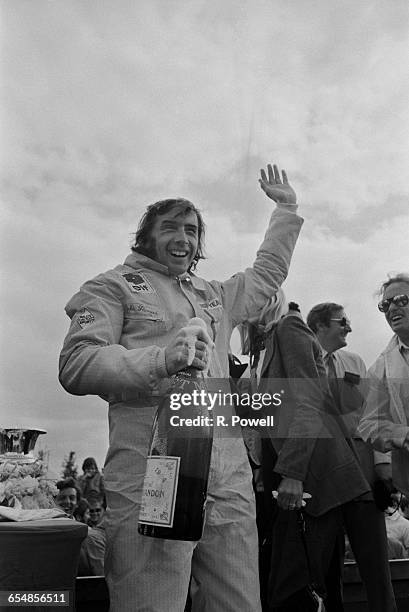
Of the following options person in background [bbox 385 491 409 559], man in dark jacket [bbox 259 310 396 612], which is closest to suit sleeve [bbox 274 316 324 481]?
man in dark jacket [bbox 259 310 396 612]

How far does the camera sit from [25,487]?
3.49 ft

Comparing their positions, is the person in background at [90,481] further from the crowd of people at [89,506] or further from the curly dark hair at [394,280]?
the curly dark hair at [394,280]

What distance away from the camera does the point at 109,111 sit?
1241 millimetres

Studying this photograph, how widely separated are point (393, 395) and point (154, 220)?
1.85 ft

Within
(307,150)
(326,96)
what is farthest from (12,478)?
(326,96)

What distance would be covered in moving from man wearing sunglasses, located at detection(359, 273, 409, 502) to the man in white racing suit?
32 centimetres

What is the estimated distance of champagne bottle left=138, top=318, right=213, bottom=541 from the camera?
0.83 meters

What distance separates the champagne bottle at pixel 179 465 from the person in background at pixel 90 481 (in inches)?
8.0

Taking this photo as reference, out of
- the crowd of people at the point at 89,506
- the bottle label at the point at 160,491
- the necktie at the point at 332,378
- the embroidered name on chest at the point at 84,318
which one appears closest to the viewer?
the bottle label at the point at 160,491

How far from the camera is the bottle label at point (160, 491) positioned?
826 mm

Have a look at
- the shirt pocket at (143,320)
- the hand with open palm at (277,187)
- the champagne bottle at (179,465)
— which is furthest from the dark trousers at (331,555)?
the hand with open palm at (277,187)

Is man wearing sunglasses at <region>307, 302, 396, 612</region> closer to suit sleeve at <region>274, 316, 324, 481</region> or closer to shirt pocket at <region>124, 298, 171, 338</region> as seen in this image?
suit sleeve at <region>274, 316, 324, 481</region>

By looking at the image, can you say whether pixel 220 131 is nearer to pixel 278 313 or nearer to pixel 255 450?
pixel 278 313

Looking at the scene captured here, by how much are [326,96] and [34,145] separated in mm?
601
